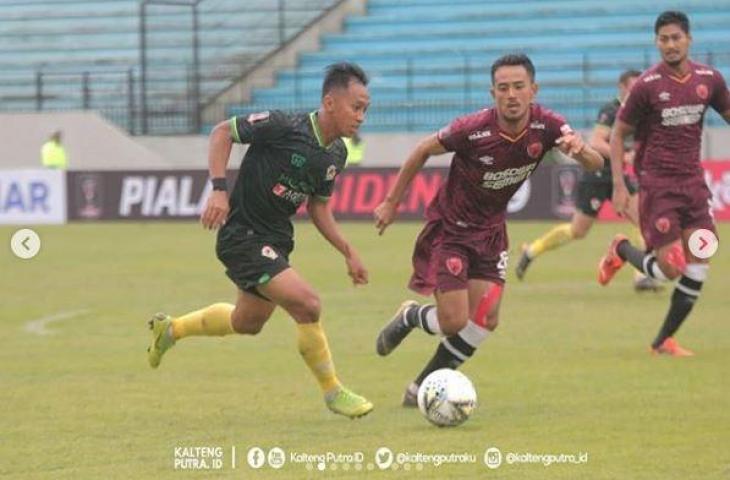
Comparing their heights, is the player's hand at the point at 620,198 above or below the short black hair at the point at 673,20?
below

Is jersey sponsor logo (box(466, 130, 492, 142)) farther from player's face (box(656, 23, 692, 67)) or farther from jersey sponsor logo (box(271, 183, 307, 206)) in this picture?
player's face (box(656, 23, 692, 67))

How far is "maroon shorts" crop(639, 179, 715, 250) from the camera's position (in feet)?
38.0

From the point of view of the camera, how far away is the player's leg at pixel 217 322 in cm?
948

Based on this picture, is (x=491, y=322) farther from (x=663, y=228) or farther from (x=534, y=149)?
(x=663, y=228)

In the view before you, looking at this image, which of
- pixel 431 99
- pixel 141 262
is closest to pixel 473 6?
pixel 431 99

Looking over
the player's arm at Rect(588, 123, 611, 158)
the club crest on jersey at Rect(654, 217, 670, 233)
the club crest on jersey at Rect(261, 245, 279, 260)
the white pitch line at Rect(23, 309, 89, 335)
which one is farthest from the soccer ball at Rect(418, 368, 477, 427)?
the white pitch line at Rect(23, 309, 89, 335)

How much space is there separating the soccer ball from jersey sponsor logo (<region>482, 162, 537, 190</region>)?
52.0 inches

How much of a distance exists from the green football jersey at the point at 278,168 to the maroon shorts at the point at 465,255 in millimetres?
823

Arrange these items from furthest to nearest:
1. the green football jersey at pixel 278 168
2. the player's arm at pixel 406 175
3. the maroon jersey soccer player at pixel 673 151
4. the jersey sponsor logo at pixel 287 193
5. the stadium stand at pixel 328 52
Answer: the stadium stand at pixel 328 52 → the maroon jersey soccer player at pixel 673 151 → the player's arm at pixel 406 175 → the jersey sponsor logo at pixel 287 193 → the green football jersey at pixel 278 168

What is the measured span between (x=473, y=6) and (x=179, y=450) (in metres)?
31.8

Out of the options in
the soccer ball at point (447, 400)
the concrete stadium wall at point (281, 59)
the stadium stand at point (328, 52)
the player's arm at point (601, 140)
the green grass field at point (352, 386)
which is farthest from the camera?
the concrete stadium wall at point (281, 59)

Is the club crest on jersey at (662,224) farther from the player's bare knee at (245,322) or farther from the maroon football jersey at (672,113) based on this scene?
the player's bare knee at (245,322)

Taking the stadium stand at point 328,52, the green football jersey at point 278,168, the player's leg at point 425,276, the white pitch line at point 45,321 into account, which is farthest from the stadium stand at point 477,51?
the green football jersey at point 278,168

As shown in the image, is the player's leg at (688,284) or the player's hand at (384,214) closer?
the player's hand at (384,214)
